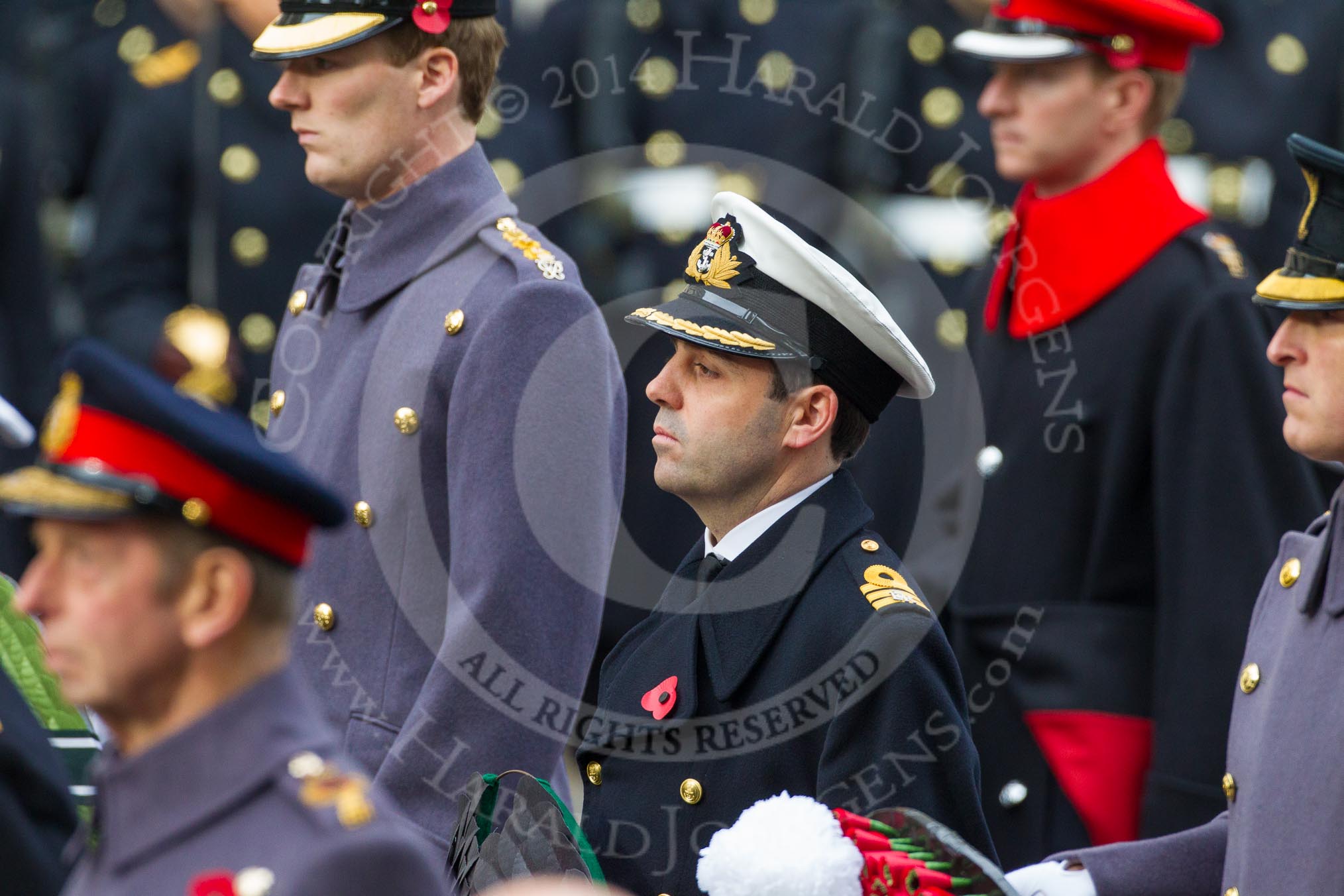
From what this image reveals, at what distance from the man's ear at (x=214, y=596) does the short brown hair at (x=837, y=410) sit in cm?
135

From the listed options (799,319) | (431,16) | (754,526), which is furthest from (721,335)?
(431,16)

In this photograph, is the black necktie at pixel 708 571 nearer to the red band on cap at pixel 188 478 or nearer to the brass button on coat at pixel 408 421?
the brass button on coat at pixel 408 421

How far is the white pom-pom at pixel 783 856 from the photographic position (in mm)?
2941

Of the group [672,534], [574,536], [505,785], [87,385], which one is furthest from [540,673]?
[672,534]

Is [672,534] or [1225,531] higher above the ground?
[1225,531]

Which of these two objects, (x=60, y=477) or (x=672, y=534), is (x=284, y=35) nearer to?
(x=60, y=477)

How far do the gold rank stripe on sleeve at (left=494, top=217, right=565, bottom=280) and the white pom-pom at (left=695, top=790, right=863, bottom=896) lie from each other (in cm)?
130

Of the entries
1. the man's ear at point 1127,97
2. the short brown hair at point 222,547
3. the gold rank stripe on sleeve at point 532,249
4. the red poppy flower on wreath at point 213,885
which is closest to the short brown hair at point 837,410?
the gold rank stripe on sleeve at point 532,249

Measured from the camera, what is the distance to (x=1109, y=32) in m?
5.20

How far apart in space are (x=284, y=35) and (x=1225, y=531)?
6.86ft

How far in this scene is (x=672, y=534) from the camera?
242 inches

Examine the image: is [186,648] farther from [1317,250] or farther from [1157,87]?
[1157,87]

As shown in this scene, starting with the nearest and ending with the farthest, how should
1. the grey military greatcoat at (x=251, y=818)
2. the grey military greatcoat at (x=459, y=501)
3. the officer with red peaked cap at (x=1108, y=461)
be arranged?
the grey military greatcoat at (x=251, y=818) → the grey military greatcoat at (x=459, y=501) → the officer with red peaked cap at (x=1108, y=461)

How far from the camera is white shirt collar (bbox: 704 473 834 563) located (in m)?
3.63
